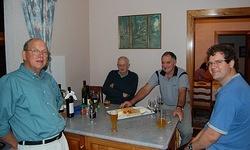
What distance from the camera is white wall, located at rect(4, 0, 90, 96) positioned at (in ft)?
8.76

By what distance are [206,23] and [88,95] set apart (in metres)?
5.87

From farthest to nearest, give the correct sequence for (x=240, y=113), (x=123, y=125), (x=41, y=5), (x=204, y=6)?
(x=204, y=6)
(x=41, y=5)
(x=123, y=125)
(x=240, y=113)

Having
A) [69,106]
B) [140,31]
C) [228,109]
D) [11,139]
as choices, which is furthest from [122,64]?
[228,109]

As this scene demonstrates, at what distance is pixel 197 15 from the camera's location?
11.9 ft

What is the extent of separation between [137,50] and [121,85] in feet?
2.48

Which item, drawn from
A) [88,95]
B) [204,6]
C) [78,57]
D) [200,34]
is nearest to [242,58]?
[200,34]

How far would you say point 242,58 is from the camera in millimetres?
8703

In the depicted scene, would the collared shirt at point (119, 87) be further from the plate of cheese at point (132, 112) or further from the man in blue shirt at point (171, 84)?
the plate of cheese at point (132, 112)

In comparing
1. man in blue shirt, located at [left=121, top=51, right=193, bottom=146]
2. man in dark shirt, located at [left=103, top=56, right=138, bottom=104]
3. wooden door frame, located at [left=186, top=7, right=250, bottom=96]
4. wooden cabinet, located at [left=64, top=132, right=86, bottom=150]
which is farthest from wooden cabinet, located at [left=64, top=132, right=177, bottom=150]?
wooden door frame, located at [left=186, top=7, right=250, bottom=96]

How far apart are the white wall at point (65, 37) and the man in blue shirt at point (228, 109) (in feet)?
6.89

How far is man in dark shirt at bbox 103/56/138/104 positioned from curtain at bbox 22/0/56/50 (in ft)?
3.42

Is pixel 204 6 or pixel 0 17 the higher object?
pixel 204 6

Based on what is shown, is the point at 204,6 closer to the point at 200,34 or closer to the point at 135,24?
the point at 135,24

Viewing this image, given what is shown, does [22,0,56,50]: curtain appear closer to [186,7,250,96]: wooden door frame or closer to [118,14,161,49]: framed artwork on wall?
[118,14,161,49]: framed artwork on wall
